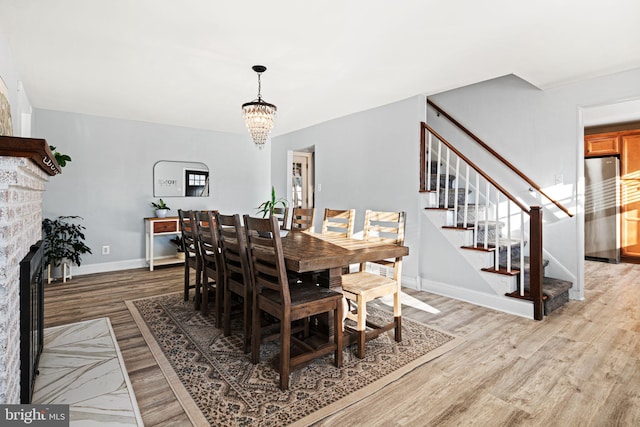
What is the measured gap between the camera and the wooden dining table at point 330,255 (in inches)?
80.0

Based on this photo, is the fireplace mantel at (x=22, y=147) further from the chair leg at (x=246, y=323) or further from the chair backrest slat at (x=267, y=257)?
the chair leg at (x=246, y=323)

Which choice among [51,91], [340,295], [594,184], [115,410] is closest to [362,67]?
[340,295]

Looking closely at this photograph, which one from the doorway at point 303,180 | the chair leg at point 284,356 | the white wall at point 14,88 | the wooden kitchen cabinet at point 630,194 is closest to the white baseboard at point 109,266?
the white wall at point 14,88

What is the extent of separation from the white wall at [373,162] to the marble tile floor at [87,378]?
3.19m

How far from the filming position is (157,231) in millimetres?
5137

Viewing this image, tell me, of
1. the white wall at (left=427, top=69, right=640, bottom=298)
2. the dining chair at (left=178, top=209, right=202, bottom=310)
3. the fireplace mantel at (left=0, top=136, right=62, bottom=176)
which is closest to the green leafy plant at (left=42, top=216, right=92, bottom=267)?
the dining chair at (left=178, top=209, right=202, bottom=310)

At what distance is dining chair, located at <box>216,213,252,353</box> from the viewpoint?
7.60ft

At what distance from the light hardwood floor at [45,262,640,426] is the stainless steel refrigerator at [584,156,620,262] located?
8.49ft

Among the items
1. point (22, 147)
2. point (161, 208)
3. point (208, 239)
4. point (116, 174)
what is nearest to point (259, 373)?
point (208, 239)

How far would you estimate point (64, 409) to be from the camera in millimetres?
1714

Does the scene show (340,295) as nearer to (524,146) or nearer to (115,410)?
(115,410)

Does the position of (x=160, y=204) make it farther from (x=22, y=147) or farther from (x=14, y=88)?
(x=22, y=147)

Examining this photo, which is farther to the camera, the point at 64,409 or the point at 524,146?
the point at 524,146

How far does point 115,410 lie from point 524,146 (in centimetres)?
466
